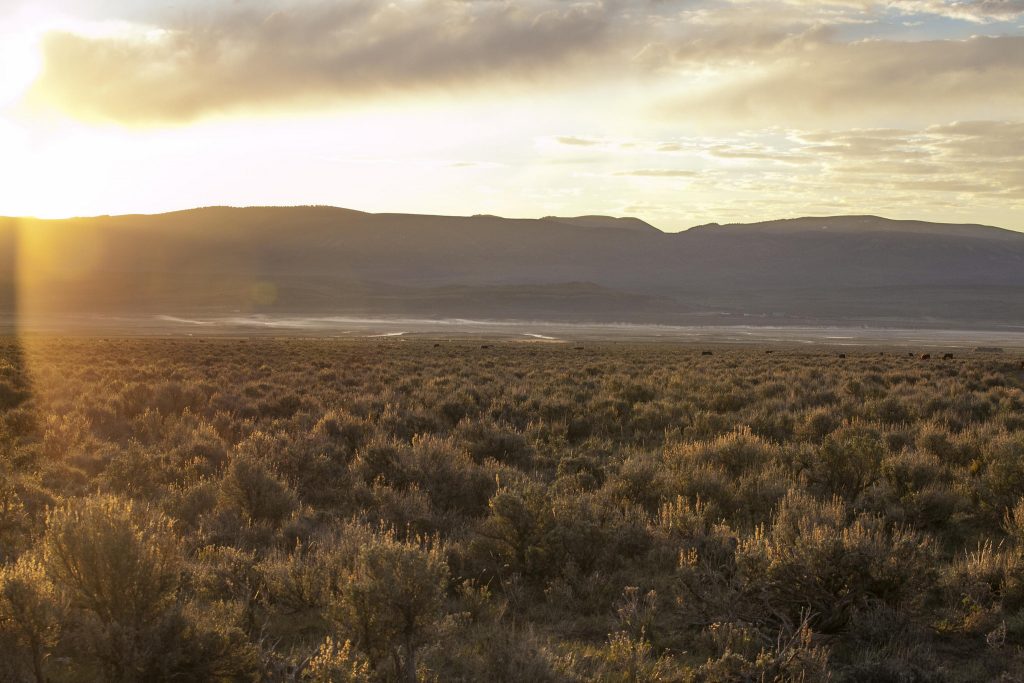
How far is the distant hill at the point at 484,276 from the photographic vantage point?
114062 millimetres

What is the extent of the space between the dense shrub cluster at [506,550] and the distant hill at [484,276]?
3683 inches

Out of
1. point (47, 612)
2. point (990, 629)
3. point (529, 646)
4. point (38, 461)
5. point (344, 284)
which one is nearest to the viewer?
point (47, 612)

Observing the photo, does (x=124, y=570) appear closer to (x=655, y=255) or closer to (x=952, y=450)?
(x=952, y=450)

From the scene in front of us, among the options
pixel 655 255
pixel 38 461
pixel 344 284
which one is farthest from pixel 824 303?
pixel 38 461

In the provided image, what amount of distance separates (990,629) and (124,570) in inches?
217

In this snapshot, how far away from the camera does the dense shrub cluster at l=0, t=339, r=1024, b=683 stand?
4309 millimetres

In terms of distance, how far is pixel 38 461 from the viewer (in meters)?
10.2

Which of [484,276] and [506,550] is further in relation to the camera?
[484,276]

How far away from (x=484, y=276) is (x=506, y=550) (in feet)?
560

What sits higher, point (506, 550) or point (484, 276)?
point (484, 276)

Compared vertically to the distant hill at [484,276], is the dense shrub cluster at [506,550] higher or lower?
lower

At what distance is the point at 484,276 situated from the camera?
579 feet

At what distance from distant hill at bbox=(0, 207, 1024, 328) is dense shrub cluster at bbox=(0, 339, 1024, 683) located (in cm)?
9355

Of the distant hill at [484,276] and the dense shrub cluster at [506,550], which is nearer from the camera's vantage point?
the dense shrub cluster at [506,550]
